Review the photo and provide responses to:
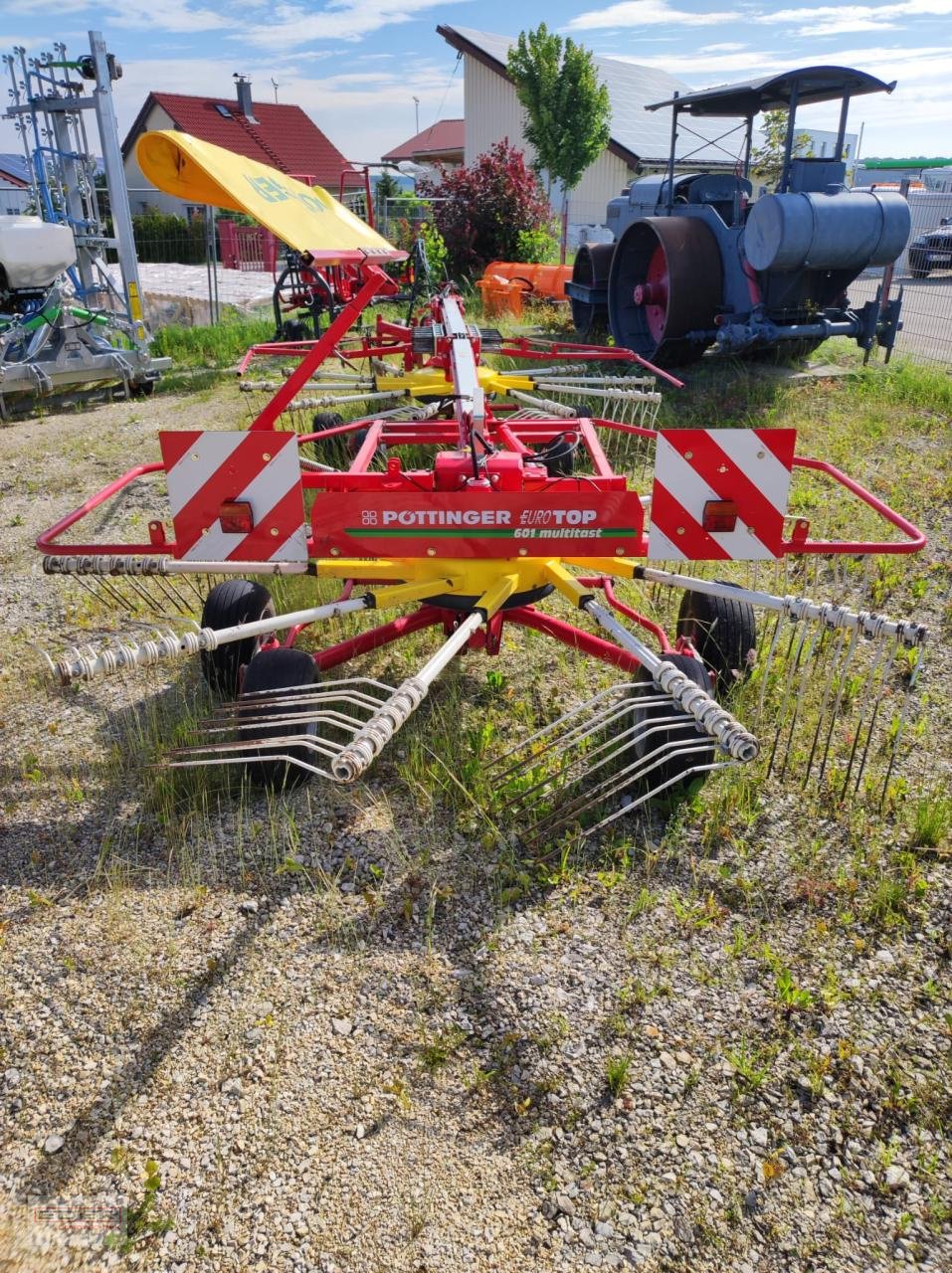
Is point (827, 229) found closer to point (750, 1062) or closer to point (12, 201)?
point (750, 1062)

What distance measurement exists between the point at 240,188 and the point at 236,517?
47.1 inches

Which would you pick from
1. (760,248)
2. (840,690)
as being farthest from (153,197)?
(840,690)

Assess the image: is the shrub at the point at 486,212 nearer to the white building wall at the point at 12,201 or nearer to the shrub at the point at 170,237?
the white building wall at the point at 12,201

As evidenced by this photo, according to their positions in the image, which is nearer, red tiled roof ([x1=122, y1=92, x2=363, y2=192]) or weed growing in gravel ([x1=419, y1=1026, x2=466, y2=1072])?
weed growing in gravel ([x1=419, y1=1026, x2=466, y2=1072])

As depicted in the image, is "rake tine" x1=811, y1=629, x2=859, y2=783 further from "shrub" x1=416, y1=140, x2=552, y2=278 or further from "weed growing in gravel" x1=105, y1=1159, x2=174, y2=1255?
"shrub" x1=416, y1=140, x2=552, y2=278

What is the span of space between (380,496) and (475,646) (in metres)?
0.95

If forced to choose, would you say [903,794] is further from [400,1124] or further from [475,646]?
[400,1124]

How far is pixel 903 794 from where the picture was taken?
3.01 metres

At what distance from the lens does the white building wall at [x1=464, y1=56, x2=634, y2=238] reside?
2580 centimetres

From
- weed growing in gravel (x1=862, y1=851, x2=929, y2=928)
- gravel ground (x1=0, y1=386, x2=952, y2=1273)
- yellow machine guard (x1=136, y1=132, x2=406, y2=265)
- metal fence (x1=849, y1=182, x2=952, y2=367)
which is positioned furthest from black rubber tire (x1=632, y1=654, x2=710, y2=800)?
metal fence (x1=849, y1=182, x2=952, y2=367)

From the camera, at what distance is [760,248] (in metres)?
6.78

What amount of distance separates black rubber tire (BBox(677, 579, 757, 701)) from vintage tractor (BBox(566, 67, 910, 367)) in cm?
424

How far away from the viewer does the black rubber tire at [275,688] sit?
2857 millimetres

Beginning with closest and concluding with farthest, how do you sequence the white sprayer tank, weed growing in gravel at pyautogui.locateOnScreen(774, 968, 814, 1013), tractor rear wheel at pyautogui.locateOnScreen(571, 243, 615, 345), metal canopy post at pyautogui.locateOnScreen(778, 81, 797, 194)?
weed growing in gravel at pyautogui.locateOnScreen(774, 968, 814, 1013)
metal canopy post at pyautogui.locateOnScreen(778, 81, 797, 194)
the white sprayer tank
tractor rear wheel at pyautogui.locateOnScreen(571, 243, 615, 345)
